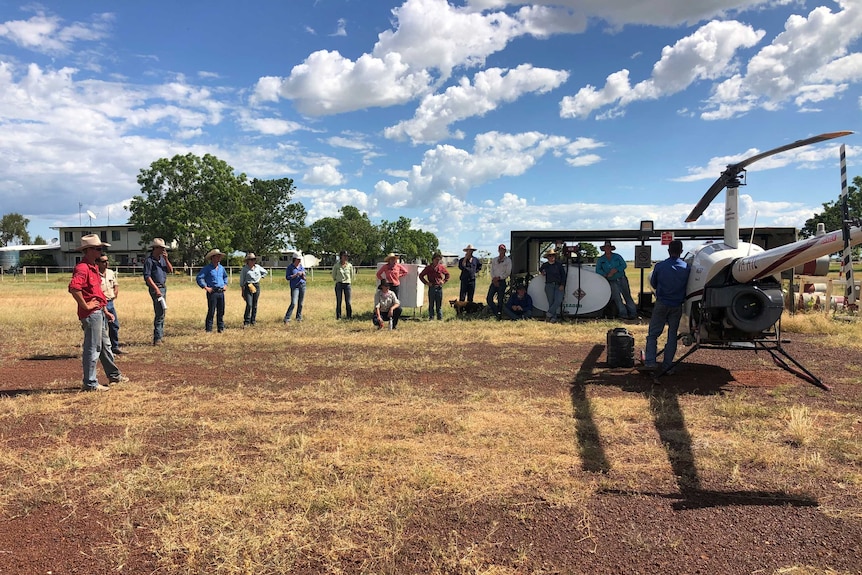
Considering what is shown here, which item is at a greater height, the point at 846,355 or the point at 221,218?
the point at 221,218

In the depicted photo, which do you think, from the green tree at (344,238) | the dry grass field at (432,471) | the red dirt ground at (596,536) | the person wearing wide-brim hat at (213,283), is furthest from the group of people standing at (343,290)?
the green tree at (344,238)

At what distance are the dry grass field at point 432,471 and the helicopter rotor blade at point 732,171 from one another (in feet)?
8.13

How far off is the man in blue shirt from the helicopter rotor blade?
3.53ft

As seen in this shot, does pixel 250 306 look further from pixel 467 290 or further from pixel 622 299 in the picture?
pixel 622 299

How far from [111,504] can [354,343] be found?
7118 millimetres

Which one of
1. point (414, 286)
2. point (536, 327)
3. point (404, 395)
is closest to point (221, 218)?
point (414, 286)

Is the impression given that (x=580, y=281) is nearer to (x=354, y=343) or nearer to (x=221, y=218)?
(x=354, y=343)

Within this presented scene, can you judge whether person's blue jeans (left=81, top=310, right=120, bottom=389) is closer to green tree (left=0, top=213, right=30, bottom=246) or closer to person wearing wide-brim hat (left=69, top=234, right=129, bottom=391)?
person wearing wide-brim hat (left=69, top=234, right=129, bottom=391)

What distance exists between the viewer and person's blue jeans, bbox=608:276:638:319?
14938mm

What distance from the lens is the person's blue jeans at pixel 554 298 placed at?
14328mm

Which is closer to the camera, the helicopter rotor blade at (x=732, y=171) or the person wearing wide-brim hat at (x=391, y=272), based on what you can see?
the helicopter rotor blade at (x=732, y=171)

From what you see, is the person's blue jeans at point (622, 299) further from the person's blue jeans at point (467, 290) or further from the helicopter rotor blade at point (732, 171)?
the helicopter rotor blade at point (732, 171)

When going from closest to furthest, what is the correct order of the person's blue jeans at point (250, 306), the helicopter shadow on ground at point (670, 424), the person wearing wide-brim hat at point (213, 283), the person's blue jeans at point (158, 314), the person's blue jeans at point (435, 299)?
the helicopter shadow on ground at point (670, 424)
the person's blue jeans at point (158, 314)
the person wearing wide-brim hat at point (213, 283)
the person's blue jeans at point (250, 306)
the person's blue jeans at point (435, 299)

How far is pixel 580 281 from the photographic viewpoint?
14.8 meters
